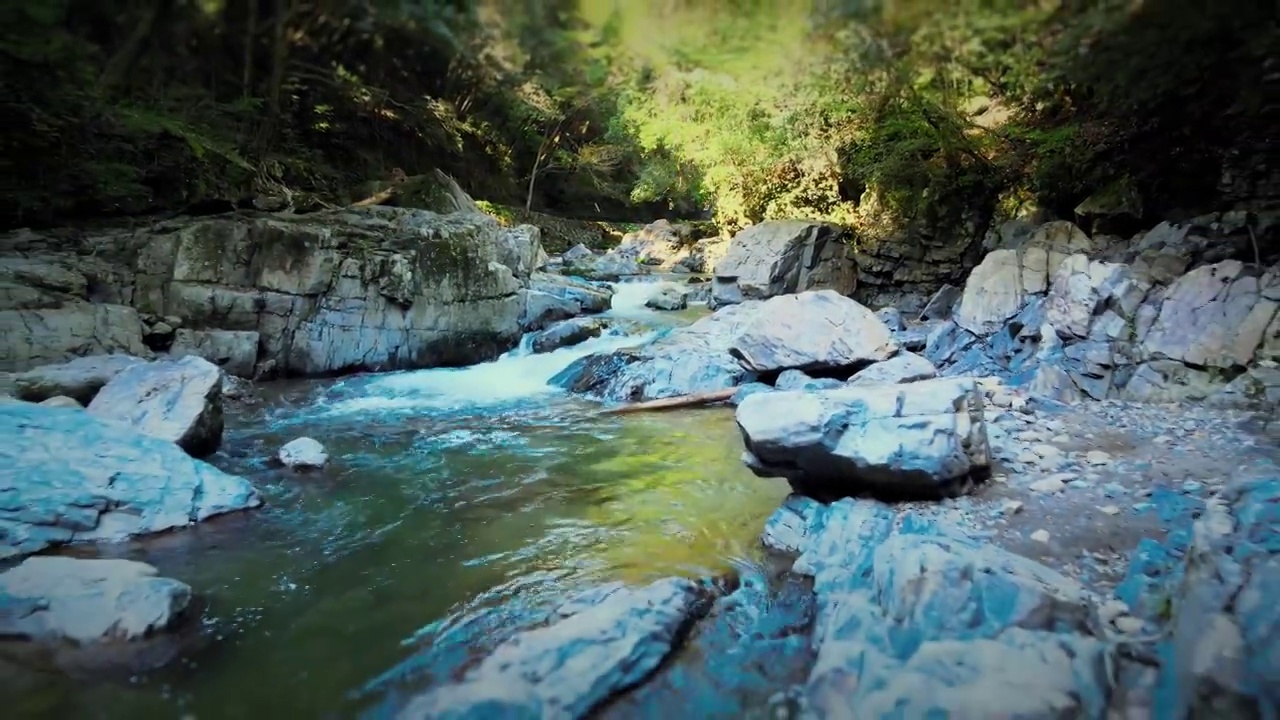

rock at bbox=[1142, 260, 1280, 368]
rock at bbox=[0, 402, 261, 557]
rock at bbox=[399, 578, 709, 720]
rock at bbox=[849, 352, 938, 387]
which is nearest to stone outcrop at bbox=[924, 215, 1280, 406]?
rock at bbox=[1142, 260, 1280, 368]

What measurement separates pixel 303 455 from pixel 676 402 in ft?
13.6

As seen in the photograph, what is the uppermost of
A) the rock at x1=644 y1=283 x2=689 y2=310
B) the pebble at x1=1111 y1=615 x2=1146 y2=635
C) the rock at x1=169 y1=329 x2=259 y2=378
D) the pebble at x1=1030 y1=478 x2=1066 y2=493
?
the rock at x1=644 y1=283 x2=689 y2=310

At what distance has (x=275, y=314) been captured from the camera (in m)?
8.95

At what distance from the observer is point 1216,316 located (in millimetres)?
6211

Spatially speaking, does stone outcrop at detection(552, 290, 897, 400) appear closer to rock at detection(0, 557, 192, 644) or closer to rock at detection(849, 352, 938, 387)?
rock at detection(849, 352, 938, 387)

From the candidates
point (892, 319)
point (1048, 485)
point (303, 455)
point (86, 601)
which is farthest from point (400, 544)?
point (892, 319)

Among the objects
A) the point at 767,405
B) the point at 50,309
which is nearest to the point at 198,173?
the point at 50,309

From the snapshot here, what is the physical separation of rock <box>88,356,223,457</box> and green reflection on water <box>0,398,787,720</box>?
1.28ft

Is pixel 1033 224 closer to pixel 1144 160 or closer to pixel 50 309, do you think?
pixel 1144 160

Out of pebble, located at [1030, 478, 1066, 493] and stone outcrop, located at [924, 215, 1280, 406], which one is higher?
stone outcrop, located at [924, 215, 1280, 406]

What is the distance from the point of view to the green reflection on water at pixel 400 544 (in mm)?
3127

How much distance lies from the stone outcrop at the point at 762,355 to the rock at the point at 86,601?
5.78m

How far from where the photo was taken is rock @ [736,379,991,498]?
14.5 feet

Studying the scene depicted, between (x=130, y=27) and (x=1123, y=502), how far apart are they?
513 centimetres
